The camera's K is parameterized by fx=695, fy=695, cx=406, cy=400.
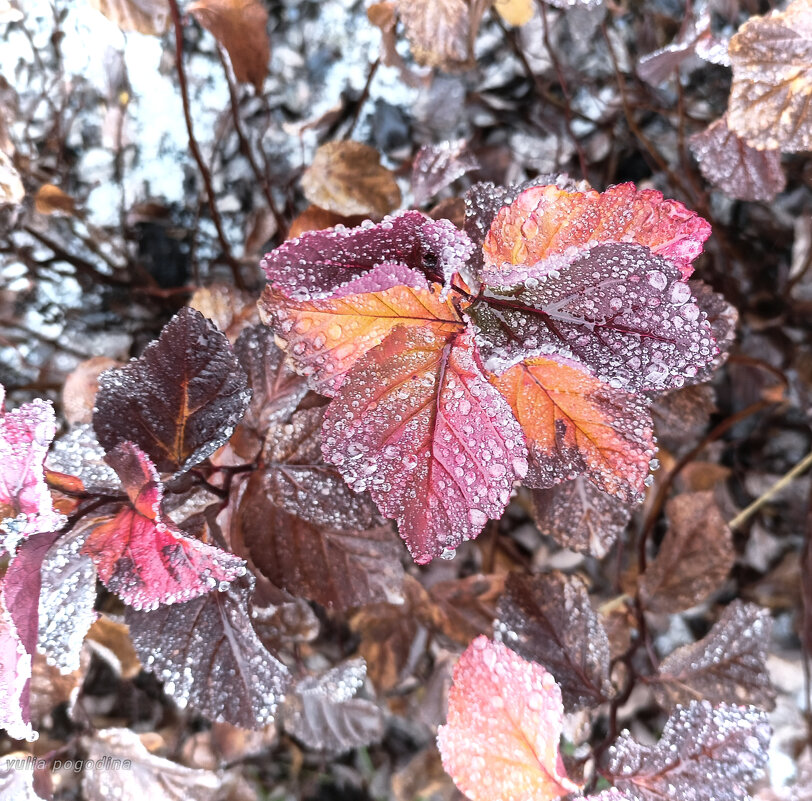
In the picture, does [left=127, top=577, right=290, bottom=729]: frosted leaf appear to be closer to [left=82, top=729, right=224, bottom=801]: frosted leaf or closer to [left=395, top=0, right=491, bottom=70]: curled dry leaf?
[left=82, top=729, right=224, bottom=801]: frosted leaf

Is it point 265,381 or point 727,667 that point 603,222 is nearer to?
point 265,381

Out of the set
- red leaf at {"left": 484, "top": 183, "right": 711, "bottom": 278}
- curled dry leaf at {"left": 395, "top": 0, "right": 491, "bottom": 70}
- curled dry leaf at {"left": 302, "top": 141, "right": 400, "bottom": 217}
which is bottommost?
red leaf at {"left": 484, "top": 183, "right": 711, "bottom": 278}

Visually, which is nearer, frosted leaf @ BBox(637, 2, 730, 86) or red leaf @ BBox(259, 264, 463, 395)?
red leaf @ BBox(259, 264, 463, 395)

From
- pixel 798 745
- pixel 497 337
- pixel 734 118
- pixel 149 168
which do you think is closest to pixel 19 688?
pixel 497 337

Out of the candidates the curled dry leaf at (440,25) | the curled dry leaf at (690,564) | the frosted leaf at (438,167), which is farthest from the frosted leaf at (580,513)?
the curled dry leaf at (440,25)

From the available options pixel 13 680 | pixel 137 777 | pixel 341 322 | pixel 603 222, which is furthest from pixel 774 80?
pixel 137 777

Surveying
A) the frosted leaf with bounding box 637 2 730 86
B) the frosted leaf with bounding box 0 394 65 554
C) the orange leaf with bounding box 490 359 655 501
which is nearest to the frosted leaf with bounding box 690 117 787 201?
the frosted leaf with bounding box 637 2 730 86
